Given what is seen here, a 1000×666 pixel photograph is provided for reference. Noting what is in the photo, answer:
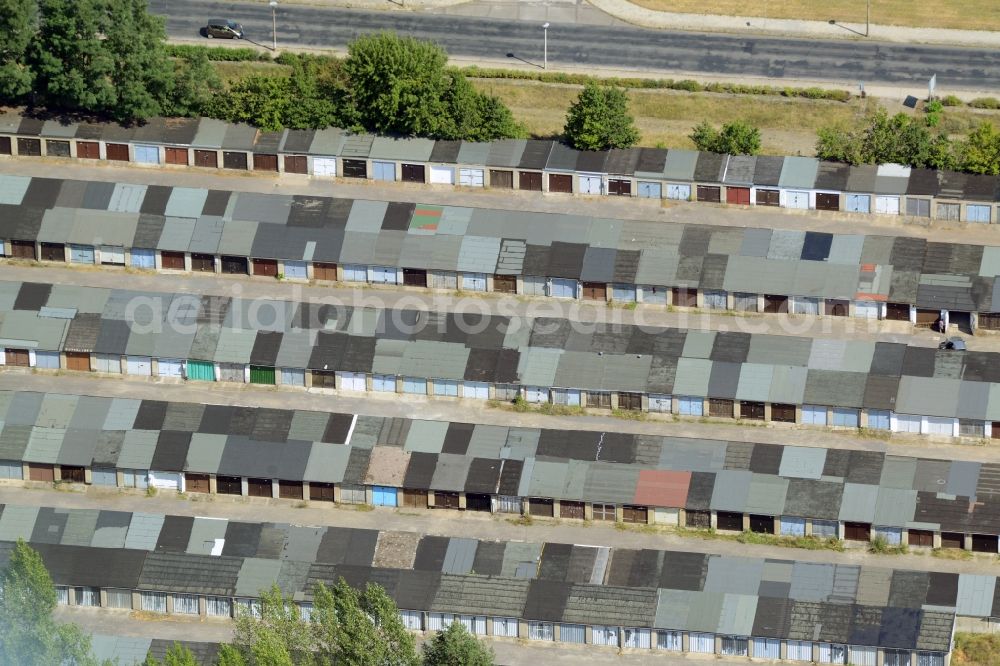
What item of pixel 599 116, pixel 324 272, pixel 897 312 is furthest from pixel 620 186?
pixel 324 272

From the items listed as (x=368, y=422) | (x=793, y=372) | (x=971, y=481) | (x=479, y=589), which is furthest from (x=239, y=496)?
(x=971, y=481)

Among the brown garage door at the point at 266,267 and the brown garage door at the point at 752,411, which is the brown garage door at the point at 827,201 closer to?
the brown garage door at the point at 752,411

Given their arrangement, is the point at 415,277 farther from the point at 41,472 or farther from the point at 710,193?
the point at 41,472

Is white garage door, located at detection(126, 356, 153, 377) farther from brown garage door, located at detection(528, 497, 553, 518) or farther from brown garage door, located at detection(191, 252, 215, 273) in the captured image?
brown garage door, located at detection(528, 497, 553, 518)

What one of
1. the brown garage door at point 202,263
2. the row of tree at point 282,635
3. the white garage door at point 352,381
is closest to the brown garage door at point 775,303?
the white garage door at point 352,381

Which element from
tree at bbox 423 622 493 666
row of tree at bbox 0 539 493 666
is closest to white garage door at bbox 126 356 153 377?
row of tree at bbox 0 539 493 666

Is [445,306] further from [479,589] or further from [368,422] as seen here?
[479,589]

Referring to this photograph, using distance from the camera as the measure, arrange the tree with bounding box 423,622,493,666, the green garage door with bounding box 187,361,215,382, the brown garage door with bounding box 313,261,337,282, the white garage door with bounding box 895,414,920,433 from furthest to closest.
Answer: the brown garage door with bounding box 313,261,337,282 → the green garage door with bounding box 187,361,215,382 → the white garage door with bounding box 895,414,920,433 → the tree with bounding box 423,622,493,666
